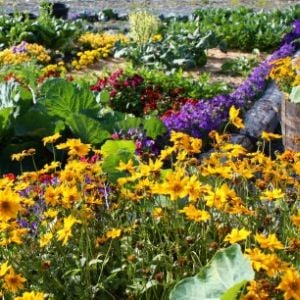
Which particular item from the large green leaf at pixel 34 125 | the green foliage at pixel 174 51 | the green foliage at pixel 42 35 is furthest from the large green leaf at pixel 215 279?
the green foliage at pixel 42 35

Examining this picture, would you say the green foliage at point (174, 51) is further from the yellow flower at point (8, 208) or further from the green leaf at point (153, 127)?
the yellow flower at point (8, 208)

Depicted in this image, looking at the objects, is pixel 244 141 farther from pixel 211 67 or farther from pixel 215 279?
pixel 215 279

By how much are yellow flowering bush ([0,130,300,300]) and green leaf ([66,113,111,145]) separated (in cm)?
205

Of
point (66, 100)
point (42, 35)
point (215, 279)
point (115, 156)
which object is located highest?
point (215, 279)

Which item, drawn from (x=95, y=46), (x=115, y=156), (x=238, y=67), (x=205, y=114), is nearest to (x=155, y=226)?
(x=115, y=156)

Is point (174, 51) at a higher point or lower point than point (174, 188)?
lower

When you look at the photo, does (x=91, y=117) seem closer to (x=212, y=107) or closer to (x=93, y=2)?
(x=212, y=107)

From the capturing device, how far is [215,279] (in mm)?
2449

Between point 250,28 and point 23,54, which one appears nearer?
point 23,54

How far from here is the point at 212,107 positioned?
6125 mm

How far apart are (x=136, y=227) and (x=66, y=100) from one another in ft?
8.68

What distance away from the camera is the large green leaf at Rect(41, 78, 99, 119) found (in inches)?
214

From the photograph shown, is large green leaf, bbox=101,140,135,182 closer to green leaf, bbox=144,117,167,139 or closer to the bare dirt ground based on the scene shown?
green leaf, bbox=144,117,167,139

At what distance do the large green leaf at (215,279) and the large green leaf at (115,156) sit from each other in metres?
1.22
